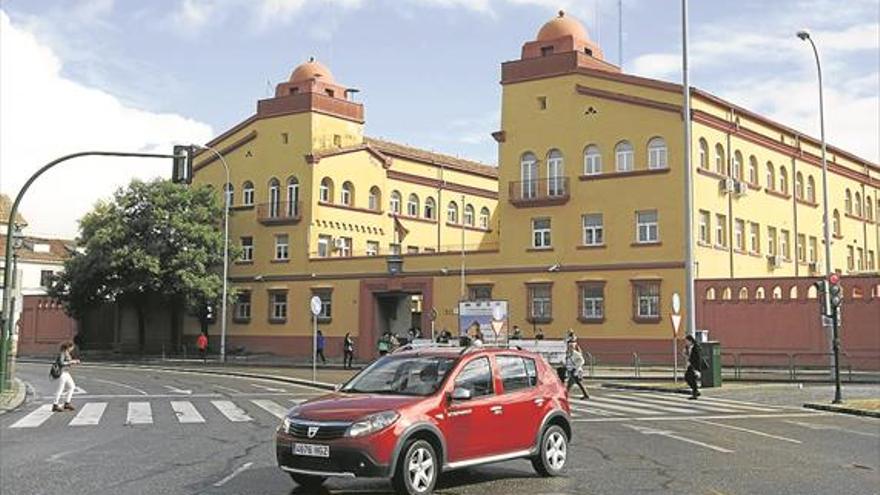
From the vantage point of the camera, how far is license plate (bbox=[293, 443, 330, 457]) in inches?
360

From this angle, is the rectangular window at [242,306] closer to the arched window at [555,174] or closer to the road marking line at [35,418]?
the arched window at [555,174]

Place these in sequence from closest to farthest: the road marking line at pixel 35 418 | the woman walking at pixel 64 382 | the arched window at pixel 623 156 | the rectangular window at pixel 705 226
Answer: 1. the road marking line at pixel 35 418
2. the woman walking at pixel 64 382
3. the rectangular window at pixel 705 226
4. the arched window at pixel 623 156

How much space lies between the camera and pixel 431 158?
6334 cm

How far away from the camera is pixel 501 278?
46.2 m

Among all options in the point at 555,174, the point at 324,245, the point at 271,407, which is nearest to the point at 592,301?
the point at 555,174

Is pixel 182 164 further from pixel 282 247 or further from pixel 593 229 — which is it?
pixel 282 247

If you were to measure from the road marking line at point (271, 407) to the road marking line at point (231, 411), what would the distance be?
22.8 inches

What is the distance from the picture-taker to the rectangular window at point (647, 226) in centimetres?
4259

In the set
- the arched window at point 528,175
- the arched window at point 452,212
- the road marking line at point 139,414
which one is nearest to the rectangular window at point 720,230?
the arched window at point 528,175

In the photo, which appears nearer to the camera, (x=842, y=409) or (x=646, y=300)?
(x=842, y=409)

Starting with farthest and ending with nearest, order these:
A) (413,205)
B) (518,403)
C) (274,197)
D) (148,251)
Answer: (413,205) < (274,197) < (148,251) < (518,403)

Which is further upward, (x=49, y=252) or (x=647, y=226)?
(x=49, y=252)

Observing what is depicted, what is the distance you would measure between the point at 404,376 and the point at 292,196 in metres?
45.5

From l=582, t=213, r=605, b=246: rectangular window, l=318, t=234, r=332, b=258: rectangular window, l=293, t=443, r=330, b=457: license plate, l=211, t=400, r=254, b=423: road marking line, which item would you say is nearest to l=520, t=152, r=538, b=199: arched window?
l=582, t=213, r=605, b=246: rectangular window
